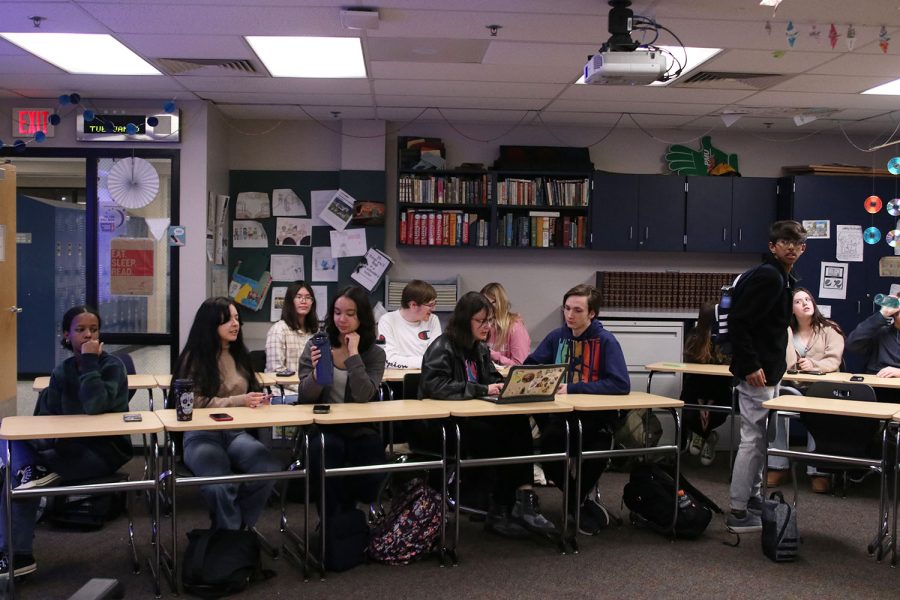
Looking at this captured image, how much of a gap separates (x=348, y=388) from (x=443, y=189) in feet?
11.5

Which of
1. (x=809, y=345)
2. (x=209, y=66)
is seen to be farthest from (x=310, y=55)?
(x=809, y=345)

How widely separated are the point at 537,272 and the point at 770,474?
2872 mm

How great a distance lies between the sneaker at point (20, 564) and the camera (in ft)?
12.0

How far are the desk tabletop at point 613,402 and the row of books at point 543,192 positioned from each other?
10.8 feet

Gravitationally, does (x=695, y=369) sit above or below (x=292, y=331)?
below

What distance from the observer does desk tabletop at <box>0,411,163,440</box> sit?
3383 mm

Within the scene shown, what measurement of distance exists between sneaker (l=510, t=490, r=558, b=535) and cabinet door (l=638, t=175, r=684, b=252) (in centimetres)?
374

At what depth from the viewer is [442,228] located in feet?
24.7

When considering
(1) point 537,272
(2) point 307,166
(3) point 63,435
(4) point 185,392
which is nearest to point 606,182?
(1) point 537,272

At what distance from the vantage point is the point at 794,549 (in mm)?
4160

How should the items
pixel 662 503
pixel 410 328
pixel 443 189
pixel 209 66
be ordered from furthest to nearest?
pixel 443 189
pixel 410 328
pixel 209 66
pixel 662 503

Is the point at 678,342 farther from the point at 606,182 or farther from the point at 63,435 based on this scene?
the point at 63,435

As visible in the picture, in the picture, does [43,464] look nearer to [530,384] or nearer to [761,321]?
[530,384]

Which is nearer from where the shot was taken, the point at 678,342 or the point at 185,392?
the point at 185,392
